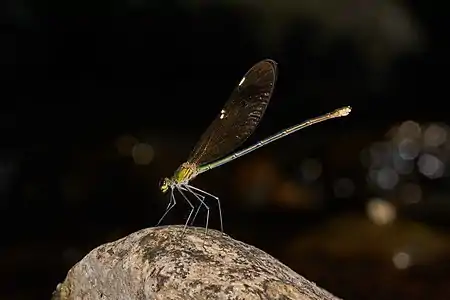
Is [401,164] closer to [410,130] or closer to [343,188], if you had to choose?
[410,130]

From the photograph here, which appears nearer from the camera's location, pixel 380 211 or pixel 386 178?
pixel 380 211

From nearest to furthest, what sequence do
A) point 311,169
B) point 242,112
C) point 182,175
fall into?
point 182,175 < point 242,112 < point 311,169

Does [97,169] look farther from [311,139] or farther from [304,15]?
[304,15]

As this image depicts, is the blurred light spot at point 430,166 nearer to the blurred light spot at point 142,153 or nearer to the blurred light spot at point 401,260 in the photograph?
the blurred light spot at point 401,260

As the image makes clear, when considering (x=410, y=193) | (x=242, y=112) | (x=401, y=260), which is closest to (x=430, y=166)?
(x=410, y=193)

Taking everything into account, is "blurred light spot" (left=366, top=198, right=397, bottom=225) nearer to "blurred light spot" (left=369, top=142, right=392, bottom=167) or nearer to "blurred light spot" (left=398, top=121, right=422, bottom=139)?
"blurred light spot" (left=369, top=142, right=392, bottom=167)

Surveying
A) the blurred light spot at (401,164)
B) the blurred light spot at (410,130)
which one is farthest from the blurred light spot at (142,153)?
the blurred light spot at (410,130)

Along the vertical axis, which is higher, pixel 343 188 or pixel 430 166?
pixel 430 166

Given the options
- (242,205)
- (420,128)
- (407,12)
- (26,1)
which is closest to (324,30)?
(407,12)
